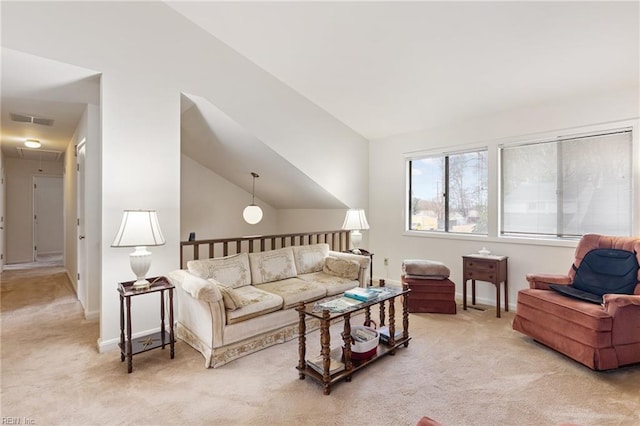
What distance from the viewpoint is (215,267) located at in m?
3.18

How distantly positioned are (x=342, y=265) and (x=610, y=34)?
10.8 ft

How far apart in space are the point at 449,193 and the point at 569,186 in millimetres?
1439

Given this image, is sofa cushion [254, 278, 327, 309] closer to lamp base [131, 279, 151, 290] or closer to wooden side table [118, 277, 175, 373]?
wooden side table [118, 277, 175, 373]

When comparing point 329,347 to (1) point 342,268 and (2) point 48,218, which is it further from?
(2) point 48,218

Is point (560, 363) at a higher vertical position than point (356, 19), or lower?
lower

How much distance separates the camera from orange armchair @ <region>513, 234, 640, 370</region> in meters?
2.44

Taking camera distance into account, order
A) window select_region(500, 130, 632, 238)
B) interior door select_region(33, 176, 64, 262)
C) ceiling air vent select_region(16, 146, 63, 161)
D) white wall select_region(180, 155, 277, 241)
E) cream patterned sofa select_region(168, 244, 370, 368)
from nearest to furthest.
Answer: cream patterned sofa select_region(168, 244, 370, 368)
window select_region(500, 130, 632, 238)
white wall select_region(180, 155, 277, 241)
ceiling air vent select_region(16, 146, 63, 161)
interior door select_region(33, 176, 64, 262)

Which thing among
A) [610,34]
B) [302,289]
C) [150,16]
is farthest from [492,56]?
[150,16]

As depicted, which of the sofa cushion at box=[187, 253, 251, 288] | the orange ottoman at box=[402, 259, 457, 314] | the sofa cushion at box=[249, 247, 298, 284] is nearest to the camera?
the sofa cushion at box=[187, 253, 251, 288]

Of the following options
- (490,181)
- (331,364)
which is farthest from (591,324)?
(490,181)

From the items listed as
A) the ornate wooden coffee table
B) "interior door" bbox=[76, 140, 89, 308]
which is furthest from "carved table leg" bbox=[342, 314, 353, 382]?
"interior door" bbox=[76, 140, 89, 308]

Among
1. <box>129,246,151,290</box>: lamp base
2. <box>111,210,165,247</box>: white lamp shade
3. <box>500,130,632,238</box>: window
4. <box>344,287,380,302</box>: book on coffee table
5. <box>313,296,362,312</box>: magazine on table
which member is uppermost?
<box>500,130,632,238</box>: window

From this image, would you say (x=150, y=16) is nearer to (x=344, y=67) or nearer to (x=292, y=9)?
(x=292, y=9)

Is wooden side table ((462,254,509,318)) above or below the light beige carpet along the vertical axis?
above
